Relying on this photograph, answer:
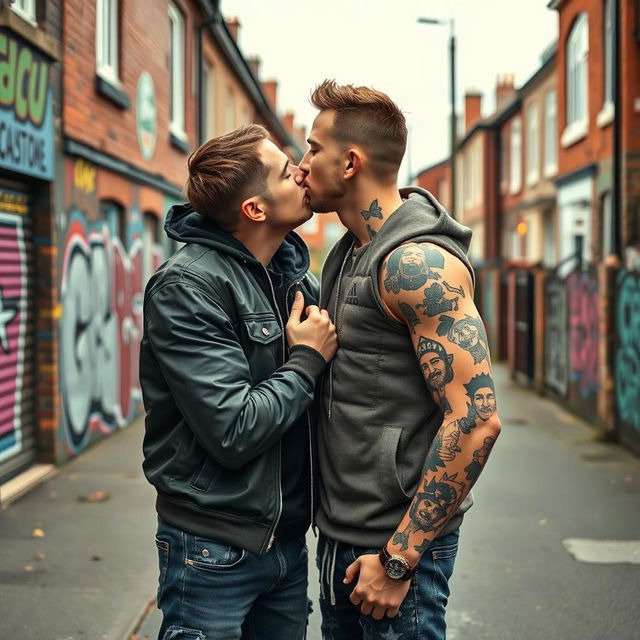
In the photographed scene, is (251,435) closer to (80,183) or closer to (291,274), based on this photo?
(291,274)

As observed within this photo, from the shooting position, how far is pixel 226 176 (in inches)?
100

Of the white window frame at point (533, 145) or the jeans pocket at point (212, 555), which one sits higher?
the white window frame at point (533, 145)

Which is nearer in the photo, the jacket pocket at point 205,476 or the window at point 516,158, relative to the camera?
the jacket pocket at point 205,476

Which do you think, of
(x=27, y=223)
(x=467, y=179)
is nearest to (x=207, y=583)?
(x=27, y=223)

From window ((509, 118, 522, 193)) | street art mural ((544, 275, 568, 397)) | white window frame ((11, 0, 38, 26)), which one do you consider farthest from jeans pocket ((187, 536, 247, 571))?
window ((509, 118, 522, 193))

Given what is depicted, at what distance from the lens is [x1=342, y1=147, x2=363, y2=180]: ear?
2492 millimetres

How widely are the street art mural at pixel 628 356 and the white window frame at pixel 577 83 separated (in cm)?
870

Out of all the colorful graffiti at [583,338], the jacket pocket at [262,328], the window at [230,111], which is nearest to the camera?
the jacket pocket at [262,328]

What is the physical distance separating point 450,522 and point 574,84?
18698 mm

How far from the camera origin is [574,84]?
19.6 m

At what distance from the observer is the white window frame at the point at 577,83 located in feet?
59.5

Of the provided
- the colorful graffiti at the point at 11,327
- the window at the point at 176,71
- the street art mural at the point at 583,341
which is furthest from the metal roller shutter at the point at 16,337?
the window at the point at 176,71

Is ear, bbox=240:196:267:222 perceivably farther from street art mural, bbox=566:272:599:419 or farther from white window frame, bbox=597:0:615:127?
white window frame, bbox=597:0:615:127

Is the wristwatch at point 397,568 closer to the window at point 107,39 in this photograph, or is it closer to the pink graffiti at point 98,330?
the pink graffiti at point 98,330
